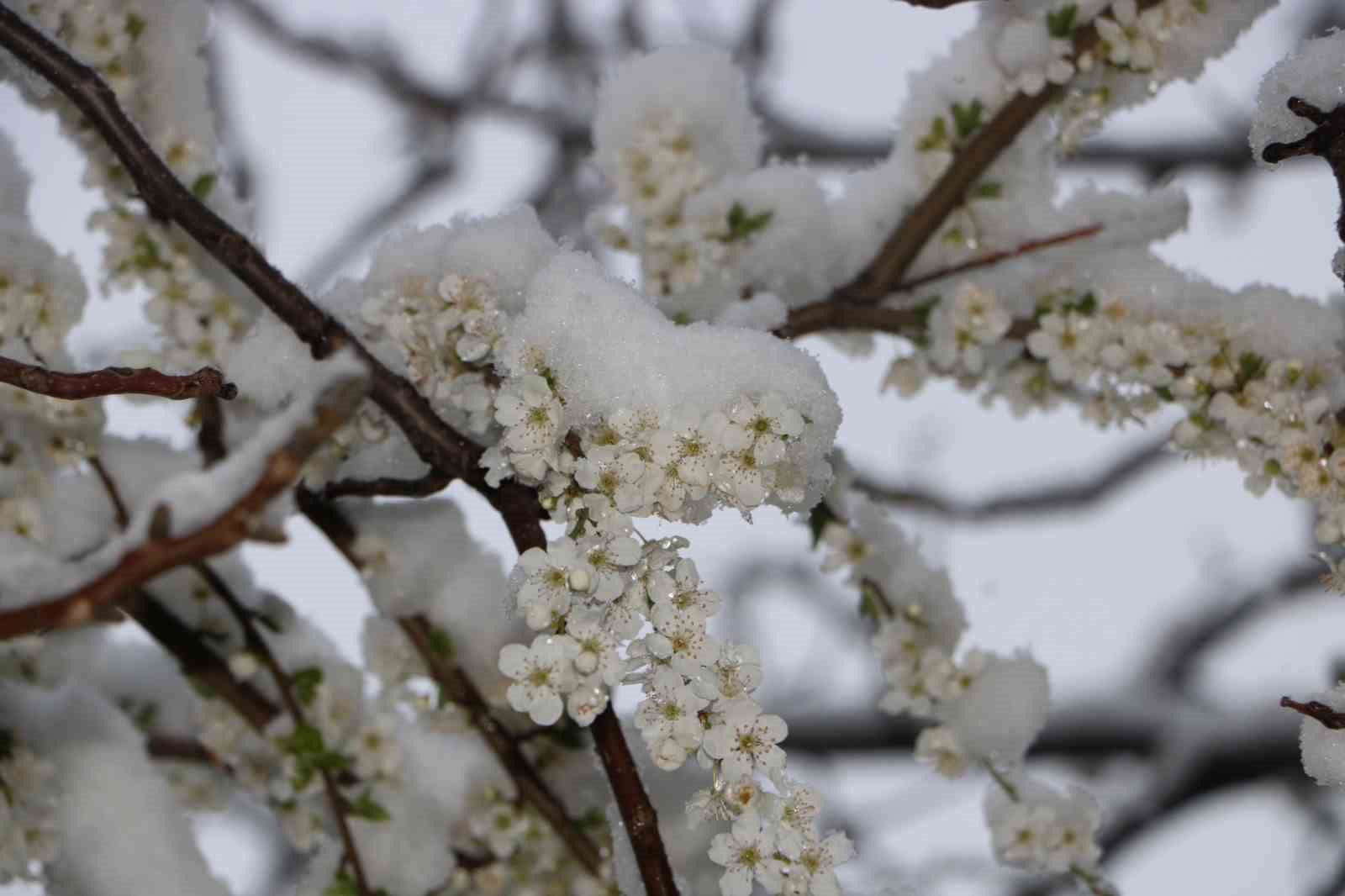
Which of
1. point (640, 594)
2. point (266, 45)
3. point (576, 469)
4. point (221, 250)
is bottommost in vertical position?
point (640, 594)

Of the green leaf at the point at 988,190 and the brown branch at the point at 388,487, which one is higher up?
Result: the green leaf at the point at 988,190

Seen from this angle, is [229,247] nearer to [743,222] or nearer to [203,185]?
[203,185]

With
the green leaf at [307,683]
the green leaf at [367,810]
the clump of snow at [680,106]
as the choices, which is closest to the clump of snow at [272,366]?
the green leaf at [307,683]

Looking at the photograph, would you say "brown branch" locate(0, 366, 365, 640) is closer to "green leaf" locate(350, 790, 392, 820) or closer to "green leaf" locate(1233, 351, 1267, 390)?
"green leaf" locate(350, 790, 392, 820)

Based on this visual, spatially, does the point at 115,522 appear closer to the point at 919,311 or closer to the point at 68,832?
the point at 68,832

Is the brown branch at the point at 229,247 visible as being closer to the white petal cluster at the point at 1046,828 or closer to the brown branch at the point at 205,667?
the brown branch at the point at 205,667

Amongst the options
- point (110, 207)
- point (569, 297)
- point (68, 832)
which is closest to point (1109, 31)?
point (569, 297)

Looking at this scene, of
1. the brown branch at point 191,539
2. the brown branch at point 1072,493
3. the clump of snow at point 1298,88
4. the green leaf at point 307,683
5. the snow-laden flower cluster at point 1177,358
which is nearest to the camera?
the brown branch at point 191,539
